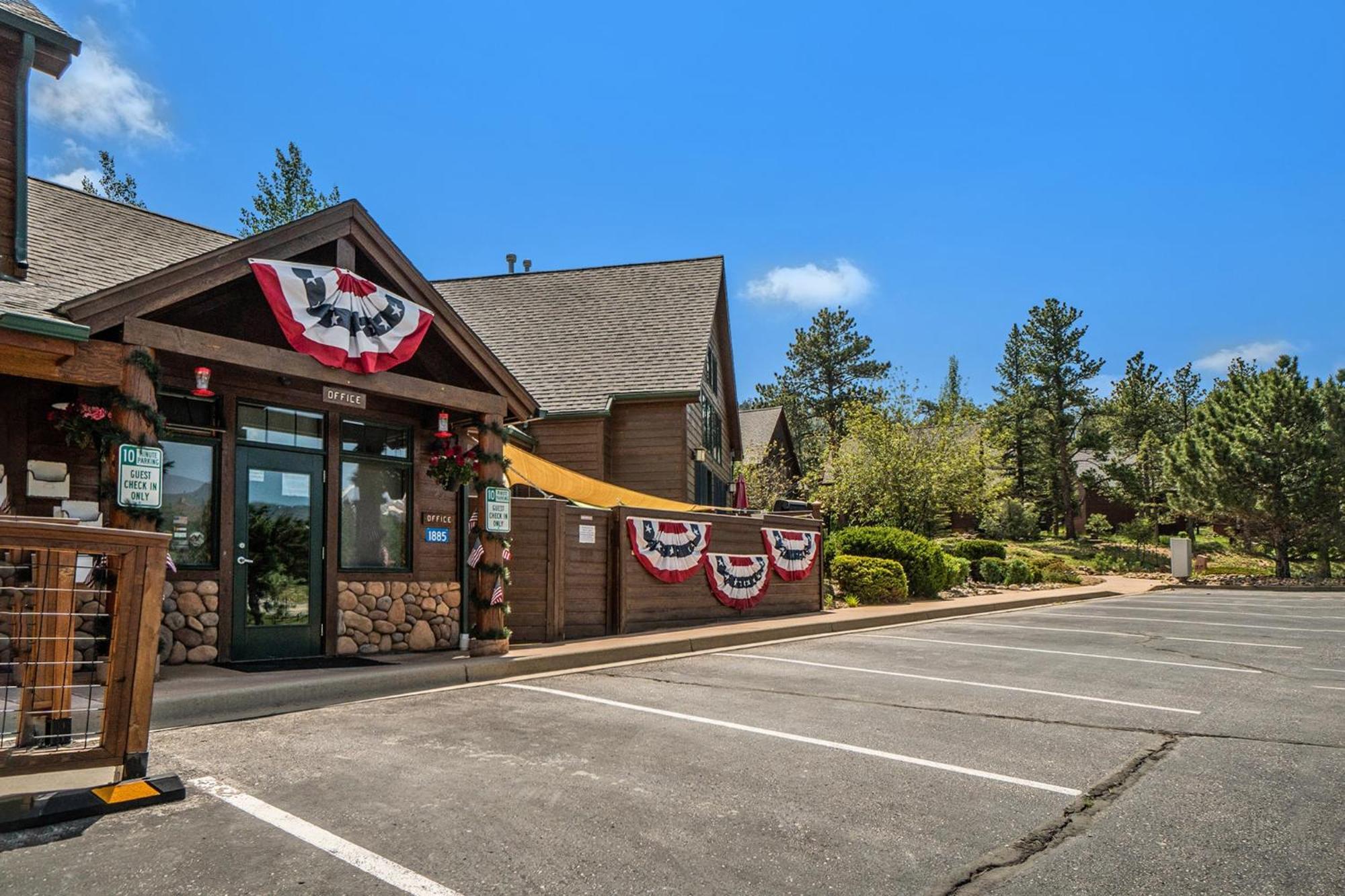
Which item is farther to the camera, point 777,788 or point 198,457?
point 198,457

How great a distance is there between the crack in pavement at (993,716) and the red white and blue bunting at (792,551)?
721cm

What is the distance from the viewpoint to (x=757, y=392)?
7069 centimetres

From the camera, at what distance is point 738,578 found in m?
15.8

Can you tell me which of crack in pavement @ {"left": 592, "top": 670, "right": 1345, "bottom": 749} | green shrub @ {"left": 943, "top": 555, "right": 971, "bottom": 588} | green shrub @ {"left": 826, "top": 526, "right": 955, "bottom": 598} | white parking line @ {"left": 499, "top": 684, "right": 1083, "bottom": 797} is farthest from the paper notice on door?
green shrub @ {"left": 943, "top": 555, "right": 971, "bottom": 588}

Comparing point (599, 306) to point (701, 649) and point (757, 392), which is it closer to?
point (701, 649)

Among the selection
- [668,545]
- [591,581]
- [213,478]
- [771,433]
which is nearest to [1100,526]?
[771,433]

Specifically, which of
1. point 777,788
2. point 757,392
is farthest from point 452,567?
point 757,392

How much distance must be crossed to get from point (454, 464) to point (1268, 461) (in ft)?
97.8

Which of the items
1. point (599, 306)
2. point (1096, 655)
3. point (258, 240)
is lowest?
point (1096, 655)

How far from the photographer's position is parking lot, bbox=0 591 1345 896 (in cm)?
386

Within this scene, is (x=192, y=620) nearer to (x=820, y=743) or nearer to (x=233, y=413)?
(x=233, y=413)

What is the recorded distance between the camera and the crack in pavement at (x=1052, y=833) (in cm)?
379

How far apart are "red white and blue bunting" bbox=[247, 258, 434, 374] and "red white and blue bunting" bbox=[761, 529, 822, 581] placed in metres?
8.63

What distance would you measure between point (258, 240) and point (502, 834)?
6.84 meters
